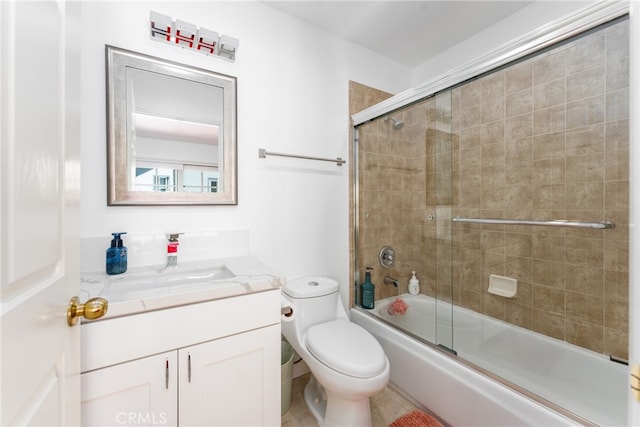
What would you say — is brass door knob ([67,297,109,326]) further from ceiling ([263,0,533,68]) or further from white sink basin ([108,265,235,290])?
ceiling ([263,0,533,68])

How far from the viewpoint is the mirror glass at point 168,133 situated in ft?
4.12

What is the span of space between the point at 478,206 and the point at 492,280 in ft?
1.72

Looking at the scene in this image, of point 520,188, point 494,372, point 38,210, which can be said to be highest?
point 520,188

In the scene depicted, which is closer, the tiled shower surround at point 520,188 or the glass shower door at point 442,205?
the tiled shower surround at point 520,188

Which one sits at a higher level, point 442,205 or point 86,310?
point 442,205

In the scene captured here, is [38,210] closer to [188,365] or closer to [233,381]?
[188,365]

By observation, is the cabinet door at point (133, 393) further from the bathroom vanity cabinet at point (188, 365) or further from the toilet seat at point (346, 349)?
the toilet seat at point (346, 349)

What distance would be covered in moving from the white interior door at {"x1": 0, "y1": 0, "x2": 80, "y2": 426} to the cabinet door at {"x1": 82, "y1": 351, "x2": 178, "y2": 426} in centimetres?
26

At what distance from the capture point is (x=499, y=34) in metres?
1.82

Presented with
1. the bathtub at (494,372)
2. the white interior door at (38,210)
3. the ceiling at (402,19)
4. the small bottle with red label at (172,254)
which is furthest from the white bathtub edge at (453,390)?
the ceiling at (402,19)

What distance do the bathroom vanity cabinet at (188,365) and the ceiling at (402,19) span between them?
5.75 ft

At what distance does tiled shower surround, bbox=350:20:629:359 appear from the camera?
136cm

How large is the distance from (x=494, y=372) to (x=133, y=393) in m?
1.55

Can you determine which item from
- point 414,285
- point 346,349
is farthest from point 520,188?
point 346,349
